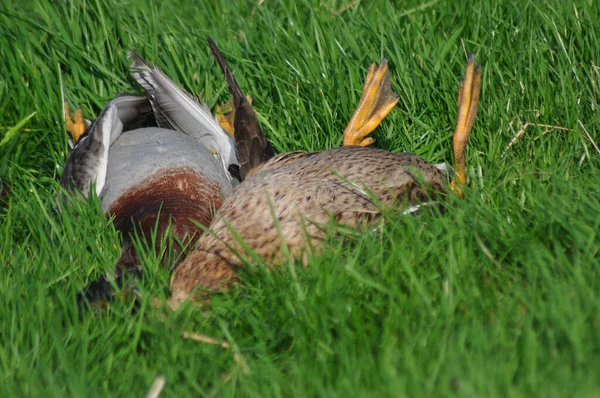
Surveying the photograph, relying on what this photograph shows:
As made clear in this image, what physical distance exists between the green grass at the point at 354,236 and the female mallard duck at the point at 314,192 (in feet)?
0.48

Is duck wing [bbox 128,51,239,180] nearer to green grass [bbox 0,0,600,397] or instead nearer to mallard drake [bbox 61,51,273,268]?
mallard drake [bbox 61,51,273,268]

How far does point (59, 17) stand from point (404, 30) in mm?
1935

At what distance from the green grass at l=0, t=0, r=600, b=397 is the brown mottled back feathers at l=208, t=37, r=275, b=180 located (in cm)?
26

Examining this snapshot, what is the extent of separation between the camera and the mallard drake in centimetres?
377

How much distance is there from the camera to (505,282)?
108 inches

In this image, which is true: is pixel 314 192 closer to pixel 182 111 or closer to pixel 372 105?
pixel 372 105

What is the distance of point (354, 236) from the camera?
10.5ft

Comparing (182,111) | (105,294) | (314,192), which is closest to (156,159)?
(182,111)

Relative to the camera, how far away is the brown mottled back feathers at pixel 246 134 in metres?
4.21

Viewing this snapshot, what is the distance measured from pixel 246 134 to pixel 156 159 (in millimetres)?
460

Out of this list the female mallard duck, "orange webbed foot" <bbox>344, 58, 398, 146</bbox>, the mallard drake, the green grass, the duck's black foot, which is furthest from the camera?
"orange webbed foot" <bbox>344, 58, 398, 146</bbox>

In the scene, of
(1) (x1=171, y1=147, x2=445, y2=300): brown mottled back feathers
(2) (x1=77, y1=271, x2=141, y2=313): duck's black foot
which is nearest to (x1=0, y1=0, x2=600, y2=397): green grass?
(2) (x1=77, y1=271, x2=141, y2=313): duck's black foot

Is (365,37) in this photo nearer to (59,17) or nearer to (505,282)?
(59,17)

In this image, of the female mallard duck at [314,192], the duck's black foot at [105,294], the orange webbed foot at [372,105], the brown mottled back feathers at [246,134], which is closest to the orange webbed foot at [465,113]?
the female mallard duck at [314,192]
